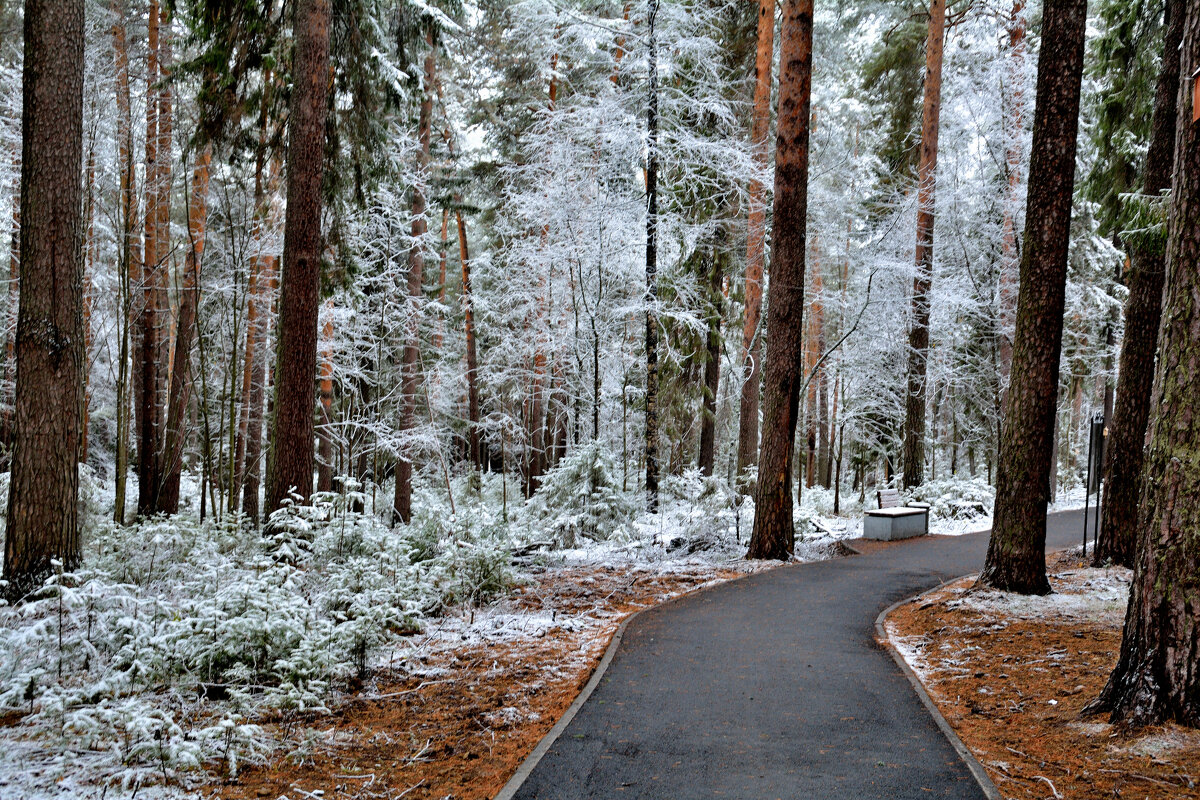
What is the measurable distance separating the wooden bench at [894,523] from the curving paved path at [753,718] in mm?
6105

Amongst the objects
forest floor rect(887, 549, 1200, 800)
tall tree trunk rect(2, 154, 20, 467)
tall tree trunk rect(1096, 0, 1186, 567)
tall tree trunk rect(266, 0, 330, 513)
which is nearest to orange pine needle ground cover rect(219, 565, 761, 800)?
forest floor rect(887, 549, 1200, 800)

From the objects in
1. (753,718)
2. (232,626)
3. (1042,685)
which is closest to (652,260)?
(1042,685)

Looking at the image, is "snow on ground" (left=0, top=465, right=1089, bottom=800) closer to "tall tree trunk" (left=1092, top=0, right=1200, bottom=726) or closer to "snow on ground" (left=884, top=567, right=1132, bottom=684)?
"snow on ground" (left=884, top=567, right=1132, bottom=684)

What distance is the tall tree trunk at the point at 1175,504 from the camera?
4.44 metres

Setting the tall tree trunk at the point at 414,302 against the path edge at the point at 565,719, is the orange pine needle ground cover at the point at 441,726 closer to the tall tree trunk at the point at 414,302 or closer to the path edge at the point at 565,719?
the path edge at the point at 565,719

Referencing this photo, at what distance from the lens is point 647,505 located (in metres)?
14.9

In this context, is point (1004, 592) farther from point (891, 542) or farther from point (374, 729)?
point (374, 729)

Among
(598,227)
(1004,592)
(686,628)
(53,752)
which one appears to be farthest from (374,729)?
(598,227)

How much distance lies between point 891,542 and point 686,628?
27.0ft

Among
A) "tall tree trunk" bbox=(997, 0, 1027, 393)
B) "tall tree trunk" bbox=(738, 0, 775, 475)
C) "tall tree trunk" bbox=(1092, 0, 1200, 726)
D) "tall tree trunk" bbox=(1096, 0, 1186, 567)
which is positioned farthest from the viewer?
"tall tree trunk" bbox=(997, 0, 1027, 393)

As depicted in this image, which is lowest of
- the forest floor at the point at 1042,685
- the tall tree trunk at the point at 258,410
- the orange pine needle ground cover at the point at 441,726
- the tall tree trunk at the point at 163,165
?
the orange pine needle ground cover at the point at 441,726

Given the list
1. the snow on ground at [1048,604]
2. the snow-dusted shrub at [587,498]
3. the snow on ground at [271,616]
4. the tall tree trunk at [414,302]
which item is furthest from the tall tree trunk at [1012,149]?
the tall tree trunk at [414,302]

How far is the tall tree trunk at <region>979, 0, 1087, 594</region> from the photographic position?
8195mm

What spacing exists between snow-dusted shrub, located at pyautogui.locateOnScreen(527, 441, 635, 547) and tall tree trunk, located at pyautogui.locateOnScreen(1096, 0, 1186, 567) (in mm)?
7609
